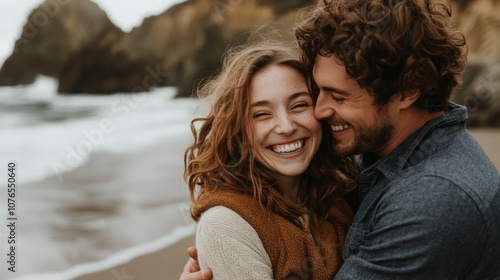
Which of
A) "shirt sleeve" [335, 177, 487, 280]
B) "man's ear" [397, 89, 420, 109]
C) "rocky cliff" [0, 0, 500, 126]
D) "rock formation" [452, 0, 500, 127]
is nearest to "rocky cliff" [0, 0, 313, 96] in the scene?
"rocky cliff" [0, 0, 500, 126]

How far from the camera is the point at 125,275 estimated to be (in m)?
4.46

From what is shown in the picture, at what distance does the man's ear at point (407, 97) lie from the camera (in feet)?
7.14

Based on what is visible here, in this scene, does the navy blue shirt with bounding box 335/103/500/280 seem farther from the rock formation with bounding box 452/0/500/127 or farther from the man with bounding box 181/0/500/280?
the rock formation with bounding box 452/0/500/127

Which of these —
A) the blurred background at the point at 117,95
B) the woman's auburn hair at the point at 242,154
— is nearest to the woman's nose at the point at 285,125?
the woman's auburn hair at the point at 242,154

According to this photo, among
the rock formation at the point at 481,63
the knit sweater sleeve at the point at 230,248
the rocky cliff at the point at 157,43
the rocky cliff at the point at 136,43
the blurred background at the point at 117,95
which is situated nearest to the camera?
the knit sweater sleeve at the point at 230,248

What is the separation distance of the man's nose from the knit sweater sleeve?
1.57ft

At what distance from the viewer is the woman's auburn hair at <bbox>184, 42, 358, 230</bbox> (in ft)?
7.57

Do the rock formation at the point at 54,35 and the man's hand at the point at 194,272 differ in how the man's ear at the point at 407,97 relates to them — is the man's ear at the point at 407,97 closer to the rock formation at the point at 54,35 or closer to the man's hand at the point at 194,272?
the man's hand at the point at 194,272

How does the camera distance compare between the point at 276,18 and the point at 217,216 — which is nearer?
the point at 217,216

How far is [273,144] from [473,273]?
2.61 ft

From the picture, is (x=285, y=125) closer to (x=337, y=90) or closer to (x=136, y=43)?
(x=337, y=90)

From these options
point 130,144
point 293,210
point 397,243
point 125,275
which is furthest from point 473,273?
point 130,144

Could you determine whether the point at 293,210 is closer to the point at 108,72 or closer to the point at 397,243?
the point at 397,243

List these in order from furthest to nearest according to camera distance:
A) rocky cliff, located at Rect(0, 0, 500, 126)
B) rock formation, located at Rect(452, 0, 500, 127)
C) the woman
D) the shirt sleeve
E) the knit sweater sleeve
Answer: rocky cliff, located at Rect(0, 0, 500, 126) < rock formation, located at Rect(452, 0, 500, 127) < the woman < the knit sweater sleeve < the shirt sleeve
